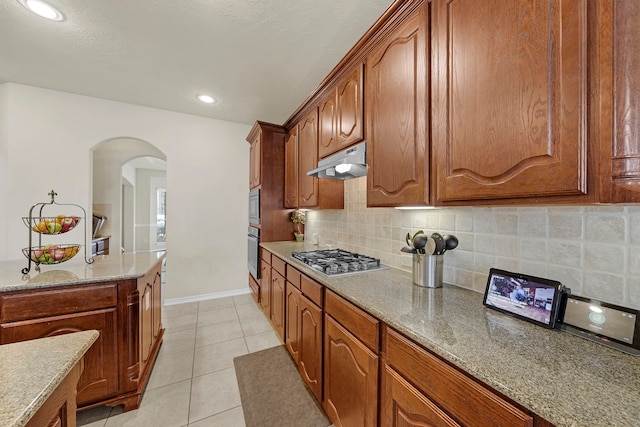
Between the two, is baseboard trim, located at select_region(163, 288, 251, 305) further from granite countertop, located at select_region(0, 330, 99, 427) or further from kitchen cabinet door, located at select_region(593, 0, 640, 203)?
kitchen cabinet door, located at select_region(593, 0, 640, 203)

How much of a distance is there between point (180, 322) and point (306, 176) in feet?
7.47

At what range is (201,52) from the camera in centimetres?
201

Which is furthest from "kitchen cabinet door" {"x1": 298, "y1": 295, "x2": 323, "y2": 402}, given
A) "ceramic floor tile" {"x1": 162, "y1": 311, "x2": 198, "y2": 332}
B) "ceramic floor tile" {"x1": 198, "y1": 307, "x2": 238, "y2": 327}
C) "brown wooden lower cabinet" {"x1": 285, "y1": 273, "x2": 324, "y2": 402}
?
"ceramic floor tile" {"x1": 162, "y1": 311, "x2": 198, "y2": 332}

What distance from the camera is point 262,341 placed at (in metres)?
2.40

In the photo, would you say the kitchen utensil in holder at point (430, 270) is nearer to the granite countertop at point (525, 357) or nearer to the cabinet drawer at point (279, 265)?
the granite countertop at point (525, 357)

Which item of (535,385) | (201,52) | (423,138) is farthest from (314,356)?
(201,52)

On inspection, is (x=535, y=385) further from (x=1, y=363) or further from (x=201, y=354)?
(x=201, y=354)

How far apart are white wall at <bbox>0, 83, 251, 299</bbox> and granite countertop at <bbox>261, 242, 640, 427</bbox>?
2969mm

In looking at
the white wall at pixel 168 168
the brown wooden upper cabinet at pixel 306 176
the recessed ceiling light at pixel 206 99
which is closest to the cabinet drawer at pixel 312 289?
the brown wooden upper cabinet at pixel 306 176

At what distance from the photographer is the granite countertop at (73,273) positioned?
1376 mm

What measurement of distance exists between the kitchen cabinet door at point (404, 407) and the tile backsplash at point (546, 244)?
666mm

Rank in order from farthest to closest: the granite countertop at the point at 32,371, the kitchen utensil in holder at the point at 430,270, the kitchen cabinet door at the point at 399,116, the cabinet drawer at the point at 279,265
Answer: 1. the cabinet drawer at the point at 279,265
2. the kitchen utensil in holder at the point at 430,270
3. the kitchen cabinet door at the point at 399,116
4. the granite countertop at the point at 32,371

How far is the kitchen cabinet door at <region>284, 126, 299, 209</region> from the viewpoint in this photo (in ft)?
9.06

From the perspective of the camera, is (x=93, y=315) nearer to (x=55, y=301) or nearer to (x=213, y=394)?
(x=55, y=301)
